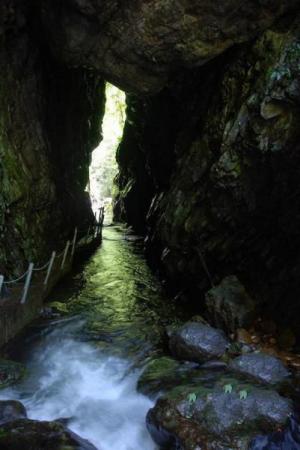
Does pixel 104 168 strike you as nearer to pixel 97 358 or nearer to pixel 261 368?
pixel 97 358

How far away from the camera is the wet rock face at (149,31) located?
10.3 metres

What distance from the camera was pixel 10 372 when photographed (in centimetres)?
861

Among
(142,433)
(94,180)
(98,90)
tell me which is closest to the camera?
(142,433)

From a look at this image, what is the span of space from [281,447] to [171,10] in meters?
9.13

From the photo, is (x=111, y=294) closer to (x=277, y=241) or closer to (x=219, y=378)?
(x=277, y=241)

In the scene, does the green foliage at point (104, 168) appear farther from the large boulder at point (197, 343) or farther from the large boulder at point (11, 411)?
the large boulder at point (11, 411)

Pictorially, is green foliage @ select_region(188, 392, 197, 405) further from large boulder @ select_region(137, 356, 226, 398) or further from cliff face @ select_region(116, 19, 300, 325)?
cliff face @ select_region(116, 19, 300, 325)

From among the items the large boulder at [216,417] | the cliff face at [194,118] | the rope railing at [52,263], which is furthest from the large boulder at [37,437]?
the cliff face at [194,118]

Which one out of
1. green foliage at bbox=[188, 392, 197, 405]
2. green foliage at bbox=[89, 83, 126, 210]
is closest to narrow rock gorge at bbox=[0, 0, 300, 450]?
green foliage at bbox=[188, 392, 197, 405]

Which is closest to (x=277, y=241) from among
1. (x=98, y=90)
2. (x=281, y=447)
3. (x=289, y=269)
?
(x=289, y=269)

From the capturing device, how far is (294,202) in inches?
400

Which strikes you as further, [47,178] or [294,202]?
[47,178]

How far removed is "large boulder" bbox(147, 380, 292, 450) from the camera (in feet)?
21.1

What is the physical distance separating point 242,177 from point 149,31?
424 cm
